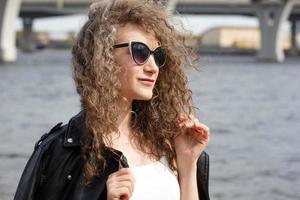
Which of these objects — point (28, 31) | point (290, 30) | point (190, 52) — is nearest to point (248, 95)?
point (190, 52)

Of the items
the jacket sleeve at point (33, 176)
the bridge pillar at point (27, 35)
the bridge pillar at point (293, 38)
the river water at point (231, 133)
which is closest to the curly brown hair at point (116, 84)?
the jacket sleeve at point (33, 176)

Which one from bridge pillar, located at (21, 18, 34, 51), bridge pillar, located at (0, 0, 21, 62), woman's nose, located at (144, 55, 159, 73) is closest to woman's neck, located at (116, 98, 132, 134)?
woman's nose, located at (144, 55, 159, 73)

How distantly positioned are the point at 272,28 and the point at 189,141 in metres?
87.8

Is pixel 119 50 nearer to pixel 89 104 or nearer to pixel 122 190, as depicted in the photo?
pixel 89 104

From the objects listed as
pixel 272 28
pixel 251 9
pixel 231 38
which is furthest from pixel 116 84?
pixel 231 38

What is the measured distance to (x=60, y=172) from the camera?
7.70ft

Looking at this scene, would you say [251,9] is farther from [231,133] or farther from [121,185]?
[121,185]

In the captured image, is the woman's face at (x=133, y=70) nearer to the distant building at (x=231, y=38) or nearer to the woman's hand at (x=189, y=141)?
the woman's hand at (x=189, y=141)

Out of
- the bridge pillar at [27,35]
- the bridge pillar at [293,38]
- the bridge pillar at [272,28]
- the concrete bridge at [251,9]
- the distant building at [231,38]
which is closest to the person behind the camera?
the concrete bridge at [251,9]

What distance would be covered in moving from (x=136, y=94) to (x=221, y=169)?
10.7 meters

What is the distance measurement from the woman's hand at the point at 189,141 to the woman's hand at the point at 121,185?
303 mm

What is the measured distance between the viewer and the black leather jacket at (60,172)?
92.0 inches

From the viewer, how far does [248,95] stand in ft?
110

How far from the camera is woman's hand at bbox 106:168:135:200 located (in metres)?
2.26
